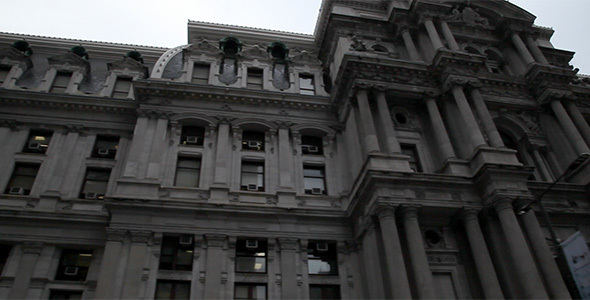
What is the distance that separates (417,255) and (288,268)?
5737mm

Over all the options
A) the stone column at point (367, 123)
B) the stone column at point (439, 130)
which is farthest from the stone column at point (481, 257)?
the stone column at point (367, 123)

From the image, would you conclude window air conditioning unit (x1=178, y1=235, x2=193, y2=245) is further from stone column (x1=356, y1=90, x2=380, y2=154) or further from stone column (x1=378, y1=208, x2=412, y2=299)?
stone column (x1=356, y1=90, x2=380, y2=154)

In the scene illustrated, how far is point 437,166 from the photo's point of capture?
22.3 metres

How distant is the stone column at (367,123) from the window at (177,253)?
30.9 feet

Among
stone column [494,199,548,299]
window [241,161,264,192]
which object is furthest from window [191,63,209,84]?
stone column [494,199,548,299]

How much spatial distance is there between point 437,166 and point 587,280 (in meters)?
8.76

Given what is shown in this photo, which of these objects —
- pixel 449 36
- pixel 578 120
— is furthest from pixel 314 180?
pixel 578 120

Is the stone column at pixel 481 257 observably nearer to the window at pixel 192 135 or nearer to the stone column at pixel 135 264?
the window at pixel 192 135

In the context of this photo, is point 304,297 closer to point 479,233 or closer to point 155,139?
point 479,233

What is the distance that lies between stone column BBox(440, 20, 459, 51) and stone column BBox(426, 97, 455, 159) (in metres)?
A: 4.79

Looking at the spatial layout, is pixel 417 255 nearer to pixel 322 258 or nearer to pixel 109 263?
pixel 322 258

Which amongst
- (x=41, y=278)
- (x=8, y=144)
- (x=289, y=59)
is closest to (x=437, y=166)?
(x=289, y=59)

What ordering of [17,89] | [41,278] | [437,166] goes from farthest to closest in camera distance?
[17,89], [437,166], [41,278]

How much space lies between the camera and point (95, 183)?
22094mm
